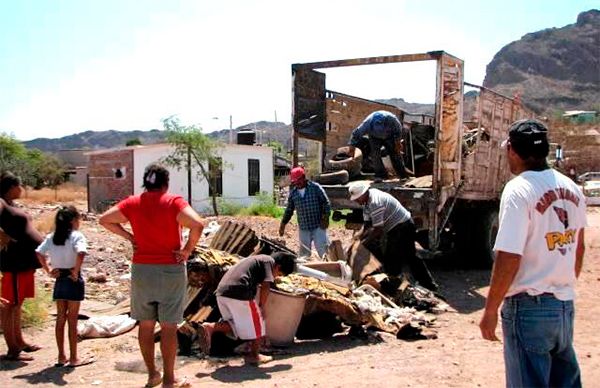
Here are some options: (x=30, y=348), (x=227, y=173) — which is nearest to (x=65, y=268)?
(x=30, y=348)

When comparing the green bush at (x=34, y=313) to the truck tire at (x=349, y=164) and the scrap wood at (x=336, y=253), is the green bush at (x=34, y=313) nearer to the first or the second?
the scrap wood at (x=336, y=253)

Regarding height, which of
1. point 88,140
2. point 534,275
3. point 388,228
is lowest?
point 388,228

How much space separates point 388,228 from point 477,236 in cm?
317

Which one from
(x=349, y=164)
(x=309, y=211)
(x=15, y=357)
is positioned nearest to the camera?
(x=15, y=357)

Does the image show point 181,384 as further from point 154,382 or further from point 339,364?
point 339,364

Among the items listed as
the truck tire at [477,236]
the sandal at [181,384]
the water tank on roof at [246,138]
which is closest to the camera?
the sandal at [181,384]

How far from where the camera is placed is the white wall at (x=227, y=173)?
96.4ft

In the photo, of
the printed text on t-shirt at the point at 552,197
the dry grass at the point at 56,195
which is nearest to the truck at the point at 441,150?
the printed text on t-shirt at the point at 552,197

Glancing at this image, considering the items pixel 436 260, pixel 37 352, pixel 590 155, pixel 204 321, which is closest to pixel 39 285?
pixel 37 352

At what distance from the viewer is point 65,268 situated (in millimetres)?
Answer: 5621

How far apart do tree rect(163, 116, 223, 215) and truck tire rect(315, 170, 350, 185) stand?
17.1m

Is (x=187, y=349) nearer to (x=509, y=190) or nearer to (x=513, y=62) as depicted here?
(x=509, y=190)

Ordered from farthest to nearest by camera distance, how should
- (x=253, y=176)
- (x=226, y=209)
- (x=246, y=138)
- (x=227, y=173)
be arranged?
(x=246, y=138) → (x=253, y=176) → (x=227, y=173) → (x=226, y=209)

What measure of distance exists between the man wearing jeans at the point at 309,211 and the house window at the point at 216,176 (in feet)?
64.7
